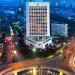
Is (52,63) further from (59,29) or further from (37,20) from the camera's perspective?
(59,29)

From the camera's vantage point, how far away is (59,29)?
20.2m

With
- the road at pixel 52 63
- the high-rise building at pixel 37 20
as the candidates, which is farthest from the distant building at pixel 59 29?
the road at pixel 52 63

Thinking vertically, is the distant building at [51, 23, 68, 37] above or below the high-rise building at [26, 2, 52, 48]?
below

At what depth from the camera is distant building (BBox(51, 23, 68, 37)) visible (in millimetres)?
19892

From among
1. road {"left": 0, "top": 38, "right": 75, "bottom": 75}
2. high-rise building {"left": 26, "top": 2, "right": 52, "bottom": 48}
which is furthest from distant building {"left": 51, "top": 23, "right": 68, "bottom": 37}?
road {"left": 0, "top": 38, "right": 75, "bottom": 75}

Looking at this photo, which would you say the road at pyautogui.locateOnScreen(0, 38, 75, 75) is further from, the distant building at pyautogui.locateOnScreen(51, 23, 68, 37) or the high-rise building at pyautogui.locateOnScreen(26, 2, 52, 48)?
the distant building at pyautogui.locateOnScreen(51, 23, 68, 37)

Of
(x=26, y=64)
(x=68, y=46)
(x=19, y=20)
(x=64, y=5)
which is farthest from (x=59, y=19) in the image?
(x=26, y=64)

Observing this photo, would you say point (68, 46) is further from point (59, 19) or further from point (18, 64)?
point (59, 19)

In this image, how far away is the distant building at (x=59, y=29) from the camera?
19892 millimetres

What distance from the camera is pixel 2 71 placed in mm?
13305

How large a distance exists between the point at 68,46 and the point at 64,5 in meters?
11.2

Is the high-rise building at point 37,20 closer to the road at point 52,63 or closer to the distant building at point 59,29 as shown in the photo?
the distant building at point 59,29

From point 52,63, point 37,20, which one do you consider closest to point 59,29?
point 37,20

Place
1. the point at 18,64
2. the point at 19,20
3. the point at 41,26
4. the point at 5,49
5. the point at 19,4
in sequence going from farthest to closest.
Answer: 1. the point at 19,4
2. the point at 19,20
3. the point at 41,26
4. the point at 5,49
5. the point at 18,64
